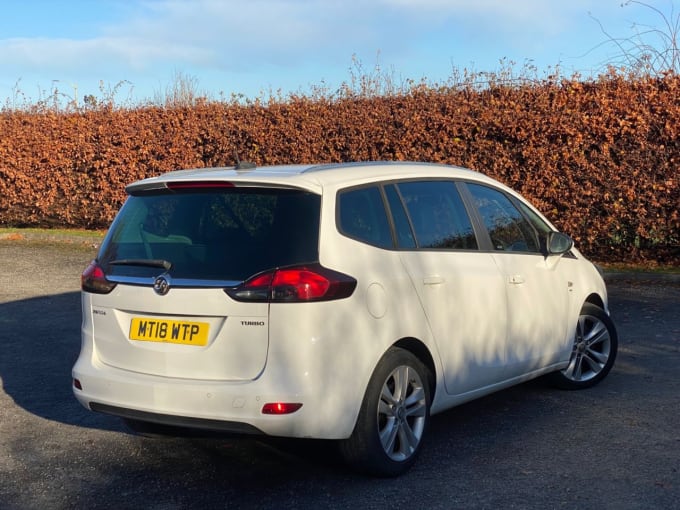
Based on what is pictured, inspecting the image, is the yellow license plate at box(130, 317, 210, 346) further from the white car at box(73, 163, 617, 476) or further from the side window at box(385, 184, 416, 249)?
the side window at box(385, 184, 416, 249)

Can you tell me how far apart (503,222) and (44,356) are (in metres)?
4.50

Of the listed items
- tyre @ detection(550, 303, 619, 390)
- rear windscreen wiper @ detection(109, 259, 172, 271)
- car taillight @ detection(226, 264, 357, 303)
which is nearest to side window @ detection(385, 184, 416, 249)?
car taillight @ detection(226, 264, 357, 303)

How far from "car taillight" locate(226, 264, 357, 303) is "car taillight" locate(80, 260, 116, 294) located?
2.87 ft

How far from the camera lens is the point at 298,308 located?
4402 millimetres

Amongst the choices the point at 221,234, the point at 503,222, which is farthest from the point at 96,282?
the point at 503,222

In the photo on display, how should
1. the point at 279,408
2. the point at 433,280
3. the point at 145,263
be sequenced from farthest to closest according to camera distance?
the point at 433,280 < the point at 145,263 < the point at 279,408

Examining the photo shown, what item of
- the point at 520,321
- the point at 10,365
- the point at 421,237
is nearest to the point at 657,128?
the point at 520,321

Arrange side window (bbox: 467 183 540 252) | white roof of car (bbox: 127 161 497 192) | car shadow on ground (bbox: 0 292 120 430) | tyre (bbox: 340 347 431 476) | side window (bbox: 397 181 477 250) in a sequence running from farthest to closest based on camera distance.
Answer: car shadow on ground (bbox: 0 292 120 430) → side window (bbox: 467 183 540 252) → side window (bbox: 397 181 477 250) → white roof of car (bbox: 127 161 497 192) → tyre (bbox: 340 347 431 476)

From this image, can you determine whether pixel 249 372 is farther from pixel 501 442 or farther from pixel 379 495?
pixel 501 442

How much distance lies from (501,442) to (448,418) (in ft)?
2.23

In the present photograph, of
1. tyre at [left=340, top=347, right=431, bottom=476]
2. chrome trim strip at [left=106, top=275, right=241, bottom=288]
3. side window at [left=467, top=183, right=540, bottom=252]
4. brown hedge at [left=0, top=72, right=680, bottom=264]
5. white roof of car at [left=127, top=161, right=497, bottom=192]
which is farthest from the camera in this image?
brown hedge at [left=0, top=72, right=680, bottom=264]

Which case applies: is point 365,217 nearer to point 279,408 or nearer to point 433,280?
point 433,280

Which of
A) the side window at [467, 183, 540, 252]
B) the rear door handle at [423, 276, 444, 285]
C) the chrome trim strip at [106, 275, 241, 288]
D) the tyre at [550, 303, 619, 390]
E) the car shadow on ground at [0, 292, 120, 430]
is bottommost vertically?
the car shadow on ground at [0, 292, 120, 430]

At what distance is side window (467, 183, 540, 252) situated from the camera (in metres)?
6.02
